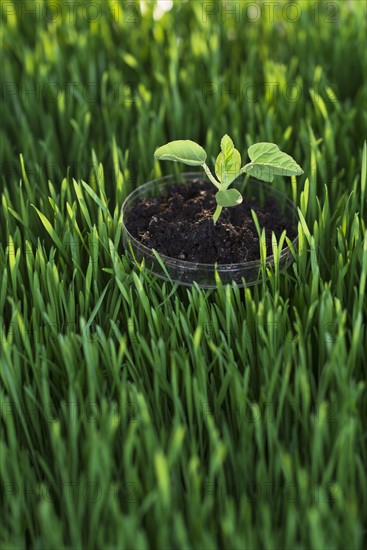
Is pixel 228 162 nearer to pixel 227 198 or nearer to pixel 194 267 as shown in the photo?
pixel 227 198

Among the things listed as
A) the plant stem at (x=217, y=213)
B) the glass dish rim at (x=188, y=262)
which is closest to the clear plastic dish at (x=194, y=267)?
the glass dish rim at (x=188, y=262)

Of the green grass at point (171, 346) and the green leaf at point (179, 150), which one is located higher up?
the green leaf at point (179, 150)

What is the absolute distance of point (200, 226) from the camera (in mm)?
1551

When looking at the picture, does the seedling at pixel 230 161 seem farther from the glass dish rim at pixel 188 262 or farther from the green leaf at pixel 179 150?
the glass dish rim at pixel 188 262

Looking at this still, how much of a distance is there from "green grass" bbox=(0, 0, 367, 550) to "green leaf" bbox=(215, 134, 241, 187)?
164mm

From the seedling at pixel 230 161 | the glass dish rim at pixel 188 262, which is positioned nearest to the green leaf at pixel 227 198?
the seedling at pixel 230 161

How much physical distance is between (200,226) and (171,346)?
29cm

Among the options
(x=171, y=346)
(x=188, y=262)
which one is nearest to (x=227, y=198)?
(x=188, y=262)

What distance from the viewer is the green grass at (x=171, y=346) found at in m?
1.17

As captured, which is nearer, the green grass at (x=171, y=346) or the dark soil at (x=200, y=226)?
the green grass at (x=171, y=346)

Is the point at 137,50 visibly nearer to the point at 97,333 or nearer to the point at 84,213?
the point at 84,213

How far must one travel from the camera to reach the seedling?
151 centimetres

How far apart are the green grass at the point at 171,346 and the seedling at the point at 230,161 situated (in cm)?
10

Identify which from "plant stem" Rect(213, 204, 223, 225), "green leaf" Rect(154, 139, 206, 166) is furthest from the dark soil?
"green leaf" Rect(154, 139, 206, 166)
